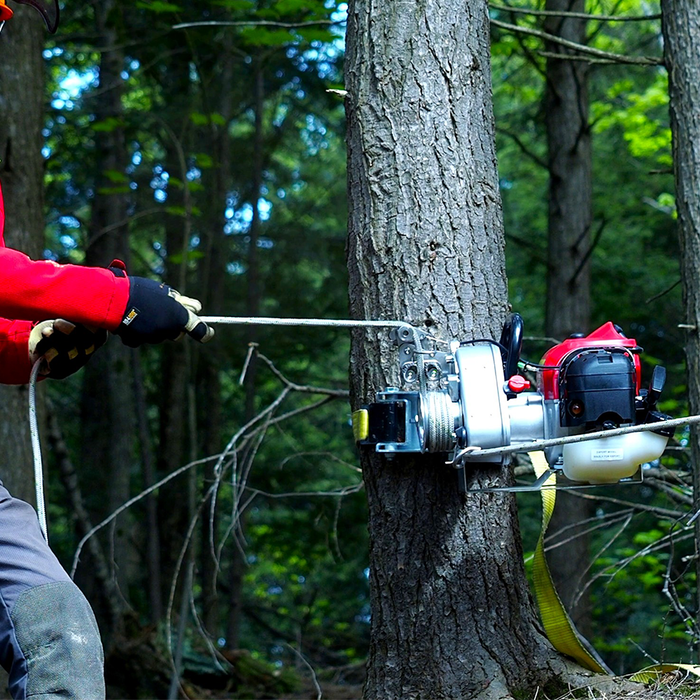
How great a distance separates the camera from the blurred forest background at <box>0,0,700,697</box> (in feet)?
27.2

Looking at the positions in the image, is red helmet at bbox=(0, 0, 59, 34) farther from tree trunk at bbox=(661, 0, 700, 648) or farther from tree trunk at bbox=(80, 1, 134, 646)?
tree trunk at bbox=(80, 1, 134, 646)

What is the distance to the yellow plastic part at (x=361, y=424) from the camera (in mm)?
2406

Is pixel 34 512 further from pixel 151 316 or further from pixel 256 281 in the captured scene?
pixel 256 281

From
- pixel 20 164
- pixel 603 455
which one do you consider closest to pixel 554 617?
pixel 603 455

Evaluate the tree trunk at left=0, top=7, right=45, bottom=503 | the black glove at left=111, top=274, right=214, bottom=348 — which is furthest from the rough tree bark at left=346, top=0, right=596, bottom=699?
the tree trunk at left=0, top=7, right=45, bottom=503

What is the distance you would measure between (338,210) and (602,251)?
11.8ft

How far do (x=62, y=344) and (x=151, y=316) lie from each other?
1.30 feet

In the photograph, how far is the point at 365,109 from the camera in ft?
Result: 8.92

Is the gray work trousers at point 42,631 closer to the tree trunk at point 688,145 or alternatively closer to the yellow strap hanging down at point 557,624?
the yellow strap hanging down at point 557,624

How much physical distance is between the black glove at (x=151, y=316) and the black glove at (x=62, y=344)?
0.72 feet

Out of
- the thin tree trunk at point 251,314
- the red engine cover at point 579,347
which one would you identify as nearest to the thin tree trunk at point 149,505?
the thin tree trunk at point 251,314

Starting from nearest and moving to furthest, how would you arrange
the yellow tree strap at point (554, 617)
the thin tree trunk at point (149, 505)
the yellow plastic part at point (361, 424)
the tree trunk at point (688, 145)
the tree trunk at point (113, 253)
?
the yellow plastic part at point (361, 424), the yellow tree strap at point (554, 617), the tree trunk at point (688, 145), the thin tree trunk at point (149, 505), the tree trunk at point (113, 253)

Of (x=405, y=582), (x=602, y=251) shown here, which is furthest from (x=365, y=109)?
(x=602, y=251)

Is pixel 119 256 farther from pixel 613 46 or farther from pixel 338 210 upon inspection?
pixel 613 46
